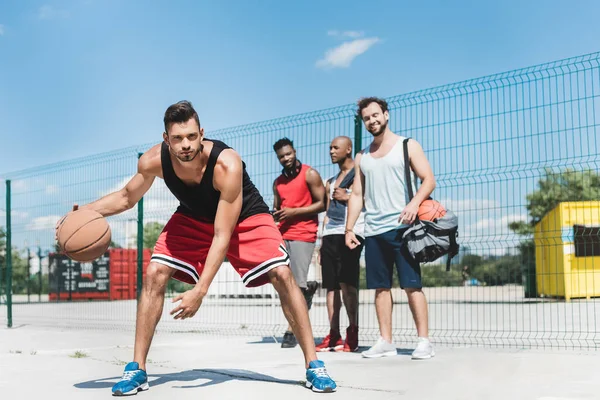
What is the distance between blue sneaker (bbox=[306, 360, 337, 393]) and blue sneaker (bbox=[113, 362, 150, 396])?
39.4 inches

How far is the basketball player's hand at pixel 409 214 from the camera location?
219 inches

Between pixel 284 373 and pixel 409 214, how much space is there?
1.62 m

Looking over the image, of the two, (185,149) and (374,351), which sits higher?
(185,149)

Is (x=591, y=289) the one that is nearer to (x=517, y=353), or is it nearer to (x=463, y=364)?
(x=517, y=353)

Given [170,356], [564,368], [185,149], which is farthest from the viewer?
[170,356]

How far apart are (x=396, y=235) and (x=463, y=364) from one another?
116cm

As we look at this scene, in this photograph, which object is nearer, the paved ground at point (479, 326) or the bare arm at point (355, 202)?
the bare arm at point (355, 202)

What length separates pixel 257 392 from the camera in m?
4.07

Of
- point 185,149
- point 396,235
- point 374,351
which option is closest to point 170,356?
point 374,351

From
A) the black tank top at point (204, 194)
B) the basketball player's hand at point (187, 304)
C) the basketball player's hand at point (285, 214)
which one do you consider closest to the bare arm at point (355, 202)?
the basketball player's hand at point (285, 214)

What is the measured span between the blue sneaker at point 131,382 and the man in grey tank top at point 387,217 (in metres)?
2.22

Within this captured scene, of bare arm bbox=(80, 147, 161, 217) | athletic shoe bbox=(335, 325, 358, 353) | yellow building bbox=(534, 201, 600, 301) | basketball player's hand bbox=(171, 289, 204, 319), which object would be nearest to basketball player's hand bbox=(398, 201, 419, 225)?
athletic shoe bbox=(335, 325, 358, 353)

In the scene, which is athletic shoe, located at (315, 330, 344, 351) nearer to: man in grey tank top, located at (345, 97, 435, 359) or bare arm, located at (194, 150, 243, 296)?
man in grey tank top, located at (345, 97, 435, 359)

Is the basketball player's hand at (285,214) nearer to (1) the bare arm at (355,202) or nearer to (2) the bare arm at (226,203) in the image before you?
(1) the bare arm at (355,202)
